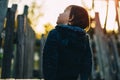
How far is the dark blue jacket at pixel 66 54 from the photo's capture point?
3043 millimetres

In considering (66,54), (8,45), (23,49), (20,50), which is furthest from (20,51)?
(66,54)

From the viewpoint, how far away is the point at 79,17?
3.28 m

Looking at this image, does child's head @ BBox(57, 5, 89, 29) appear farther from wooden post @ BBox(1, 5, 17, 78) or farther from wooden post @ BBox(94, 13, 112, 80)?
wooden post @ BBox(94, 13, 112, 80)

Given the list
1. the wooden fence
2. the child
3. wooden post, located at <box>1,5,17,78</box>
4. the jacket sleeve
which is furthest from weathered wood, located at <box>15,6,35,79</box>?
the jacket sleeve

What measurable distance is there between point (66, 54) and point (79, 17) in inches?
13.6

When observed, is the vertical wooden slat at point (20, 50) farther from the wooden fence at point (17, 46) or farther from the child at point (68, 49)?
the child at point (68, 49)

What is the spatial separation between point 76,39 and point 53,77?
0.37m

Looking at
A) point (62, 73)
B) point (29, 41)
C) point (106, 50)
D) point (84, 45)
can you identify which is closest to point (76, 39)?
point (84, 45)

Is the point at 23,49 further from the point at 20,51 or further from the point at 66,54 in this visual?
the point at 66,54

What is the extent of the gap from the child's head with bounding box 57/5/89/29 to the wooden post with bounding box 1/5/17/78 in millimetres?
2178

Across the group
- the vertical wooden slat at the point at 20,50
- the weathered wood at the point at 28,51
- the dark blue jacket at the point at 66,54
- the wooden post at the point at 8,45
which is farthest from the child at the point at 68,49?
the weathered wood at the point at 28,51

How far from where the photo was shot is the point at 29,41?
623 cm

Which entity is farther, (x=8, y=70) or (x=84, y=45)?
(x=8, y=70)

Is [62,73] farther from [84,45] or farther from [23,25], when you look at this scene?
[23,25]
